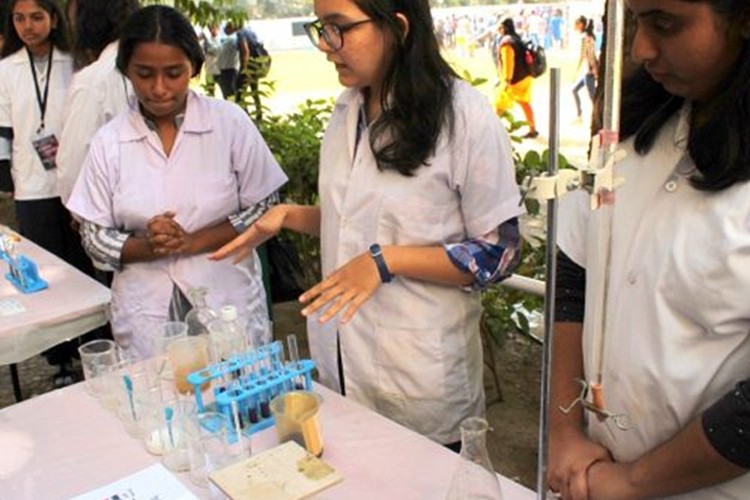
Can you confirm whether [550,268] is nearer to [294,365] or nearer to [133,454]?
[294,365]

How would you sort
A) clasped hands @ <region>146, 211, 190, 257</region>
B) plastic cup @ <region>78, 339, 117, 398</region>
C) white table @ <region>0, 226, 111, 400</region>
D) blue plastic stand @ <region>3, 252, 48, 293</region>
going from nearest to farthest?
plastic cup @ <region>78, 339, 117, 398</region>
clasped hands @ <region>146, 211, 190, 257</region>
white table @ <region>0, 226, 111, 400</region>
blue plastic stand @ <region>3, 252, 48, 293</region>

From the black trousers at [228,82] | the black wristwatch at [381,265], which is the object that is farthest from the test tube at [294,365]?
the black trousers at [228,82]

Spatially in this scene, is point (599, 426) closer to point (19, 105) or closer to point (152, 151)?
point (152, 151)

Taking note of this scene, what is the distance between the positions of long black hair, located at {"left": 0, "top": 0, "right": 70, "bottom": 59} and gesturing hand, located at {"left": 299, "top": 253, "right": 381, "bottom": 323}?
256 centimetres

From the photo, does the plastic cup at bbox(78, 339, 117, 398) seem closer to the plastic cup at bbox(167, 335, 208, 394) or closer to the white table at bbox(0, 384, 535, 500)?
the white table at bbox(0, 384, 535, 500)

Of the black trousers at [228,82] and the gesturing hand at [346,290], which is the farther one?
the black trousers at [228,82]

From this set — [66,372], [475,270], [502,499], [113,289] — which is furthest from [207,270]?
[66,372]

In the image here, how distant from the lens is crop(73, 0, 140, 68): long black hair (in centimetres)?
287

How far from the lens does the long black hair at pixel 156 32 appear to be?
74.2 inches

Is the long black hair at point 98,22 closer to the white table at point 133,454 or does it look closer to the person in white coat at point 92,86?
the person in white coat at point 92,86

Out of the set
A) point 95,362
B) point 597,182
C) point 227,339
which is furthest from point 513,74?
point 597,182

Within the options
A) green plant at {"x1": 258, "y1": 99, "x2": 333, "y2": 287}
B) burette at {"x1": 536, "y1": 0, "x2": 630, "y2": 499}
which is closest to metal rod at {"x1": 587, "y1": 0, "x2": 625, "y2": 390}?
burette at {"x1": 536, "y1": 0, "x2": 630, "y2": 499}

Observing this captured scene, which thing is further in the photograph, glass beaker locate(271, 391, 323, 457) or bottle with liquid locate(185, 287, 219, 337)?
bottle with liquid locate(185, 287, 219, 337)

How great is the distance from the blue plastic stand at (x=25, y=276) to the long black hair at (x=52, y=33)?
1368 mm
